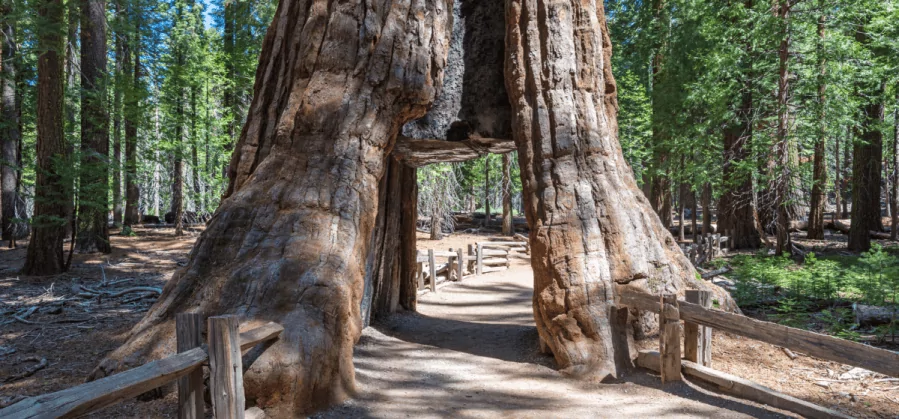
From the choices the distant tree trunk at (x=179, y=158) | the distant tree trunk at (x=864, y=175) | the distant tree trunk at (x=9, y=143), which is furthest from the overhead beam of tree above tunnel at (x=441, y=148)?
the distant tree trunk at (x=9, y=143)

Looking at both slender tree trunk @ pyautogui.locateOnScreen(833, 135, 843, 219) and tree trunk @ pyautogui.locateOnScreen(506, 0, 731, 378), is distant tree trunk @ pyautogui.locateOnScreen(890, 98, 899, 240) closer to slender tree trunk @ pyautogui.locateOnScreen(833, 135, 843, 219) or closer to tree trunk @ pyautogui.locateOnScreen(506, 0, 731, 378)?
slender tree trunk @ pyautogui.locateOnScreen(833, 135, 843, 219)

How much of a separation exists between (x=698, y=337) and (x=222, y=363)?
4749 millimetres

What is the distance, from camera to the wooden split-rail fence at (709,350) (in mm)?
4187

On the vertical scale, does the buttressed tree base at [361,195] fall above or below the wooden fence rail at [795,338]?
above

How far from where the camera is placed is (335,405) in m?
5.11

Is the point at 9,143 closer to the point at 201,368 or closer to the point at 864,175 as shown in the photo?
the point at 201,368

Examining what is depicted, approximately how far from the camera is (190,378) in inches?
146

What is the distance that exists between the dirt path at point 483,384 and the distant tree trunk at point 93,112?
8.80 m

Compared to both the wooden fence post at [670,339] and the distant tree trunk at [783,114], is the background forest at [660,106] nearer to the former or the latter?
the distant tree trunk at [783,114]

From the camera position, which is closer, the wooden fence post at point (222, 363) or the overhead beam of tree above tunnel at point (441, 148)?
the wooden fence post at point (222, 363)

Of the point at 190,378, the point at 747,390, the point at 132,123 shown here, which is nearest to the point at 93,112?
the point at 132,123

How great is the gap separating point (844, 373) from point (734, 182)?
8.96 meters

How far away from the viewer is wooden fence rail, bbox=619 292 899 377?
158 inches

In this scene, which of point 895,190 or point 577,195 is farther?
point 895,190
